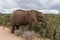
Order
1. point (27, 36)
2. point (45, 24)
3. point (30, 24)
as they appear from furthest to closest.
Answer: point (45, 24)
point (30, 24)
point (27, 36)

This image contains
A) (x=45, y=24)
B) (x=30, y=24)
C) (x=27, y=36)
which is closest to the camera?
(x=27, y=36)

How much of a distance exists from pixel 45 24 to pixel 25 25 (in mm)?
1352

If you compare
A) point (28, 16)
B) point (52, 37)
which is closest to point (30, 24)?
point (28, 16)

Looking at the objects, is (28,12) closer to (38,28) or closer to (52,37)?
(38,28)

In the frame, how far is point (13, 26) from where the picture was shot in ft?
52.9

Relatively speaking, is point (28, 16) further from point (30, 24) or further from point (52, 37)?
point (52, 37)

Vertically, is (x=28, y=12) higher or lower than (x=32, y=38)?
higher

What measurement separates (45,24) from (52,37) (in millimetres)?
2947

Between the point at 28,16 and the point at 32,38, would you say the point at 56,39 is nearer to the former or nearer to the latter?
the point at 32,38

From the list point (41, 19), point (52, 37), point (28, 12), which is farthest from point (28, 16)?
point (52, 37)

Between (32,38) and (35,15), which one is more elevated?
(35,15)

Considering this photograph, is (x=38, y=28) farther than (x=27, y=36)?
Yes

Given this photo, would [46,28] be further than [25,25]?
No

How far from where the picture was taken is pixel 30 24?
15.4 metres
